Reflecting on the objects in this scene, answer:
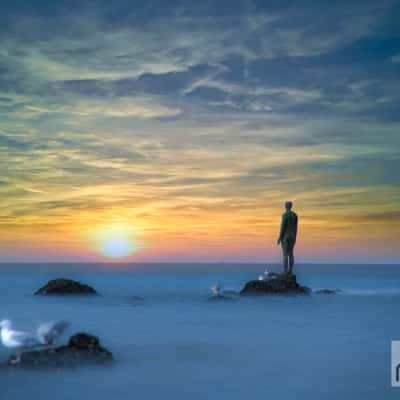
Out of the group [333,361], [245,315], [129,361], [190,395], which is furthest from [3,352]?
[245,315]

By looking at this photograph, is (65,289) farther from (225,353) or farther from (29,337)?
(29,337)

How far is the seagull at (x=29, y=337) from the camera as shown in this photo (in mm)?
10305

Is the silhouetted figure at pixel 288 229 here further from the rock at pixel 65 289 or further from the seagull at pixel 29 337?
the seagull at pixel 29 337

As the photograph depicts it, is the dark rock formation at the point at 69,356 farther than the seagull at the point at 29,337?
Yes

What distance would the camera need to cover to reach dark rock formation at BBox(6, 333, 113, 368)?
10.4 m

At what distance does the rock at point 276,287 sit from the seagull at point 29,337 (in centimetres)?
1834

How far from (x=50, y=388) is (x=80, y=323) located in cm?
946

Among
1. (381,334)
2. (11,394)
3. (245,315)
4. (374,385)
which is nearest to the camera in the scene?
(11,394)

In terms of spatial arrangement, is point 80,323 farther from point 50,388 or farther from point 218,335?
point 50,388

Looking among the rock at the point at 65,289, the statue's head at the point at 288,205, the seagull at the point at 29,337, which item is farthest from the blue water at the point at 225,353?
the statue's head at the point at 288,205

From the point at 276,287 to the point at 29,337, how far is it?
1912 cm

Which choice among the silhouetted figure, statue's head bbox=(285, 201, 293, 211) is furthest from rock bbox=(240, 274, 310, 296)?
statue's head bbox=(285, 201, 293, 211)

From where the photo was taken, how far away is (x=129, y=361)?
11734mm

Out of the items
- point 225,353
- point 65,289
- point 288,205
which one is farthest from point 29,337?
point 288,205
